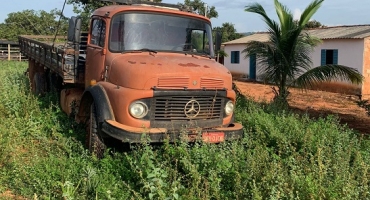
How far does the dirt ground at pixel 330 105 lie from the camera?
11.7 meters

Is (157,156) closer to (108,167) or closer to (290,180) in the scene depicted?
(108,167)

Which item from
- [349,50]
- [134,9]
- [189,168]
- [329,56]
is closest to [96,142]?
[189,168]

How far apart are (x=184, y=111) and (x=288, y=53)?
18.7ft

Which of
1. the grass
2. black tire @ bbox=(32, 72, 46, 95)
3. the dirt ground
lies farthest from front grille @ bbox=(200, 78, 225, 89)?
black tire @ bbox=(32, 72, 46, 95)

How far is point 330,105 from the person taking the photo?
616 inches

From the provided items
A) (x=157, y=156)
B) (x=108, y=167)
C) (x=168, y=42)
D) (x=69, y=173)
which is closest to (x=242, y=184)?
(x=157, y=156)

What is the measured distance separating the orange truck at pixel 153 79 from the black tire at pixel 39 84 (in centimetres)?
353

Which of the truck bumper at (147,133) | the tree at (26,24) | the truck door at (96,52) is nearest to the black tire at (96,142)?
the truck bumper at (147,133)

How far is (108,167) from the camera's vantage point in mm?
5414

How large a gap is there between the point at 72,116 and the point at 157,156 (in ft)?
9.96

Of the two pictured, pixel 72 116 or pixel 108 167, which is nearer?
pixel 108 167

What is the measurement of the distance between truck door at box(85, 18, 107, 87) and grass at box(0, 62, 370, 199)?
1113 mm

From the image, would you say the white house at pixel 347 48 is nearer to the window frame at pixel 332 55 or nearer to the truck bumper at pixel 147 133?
the window frame at pixel 332 55

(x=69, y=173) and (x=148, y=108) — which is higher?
(x=148, y=108)
